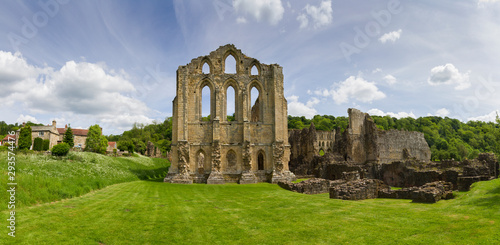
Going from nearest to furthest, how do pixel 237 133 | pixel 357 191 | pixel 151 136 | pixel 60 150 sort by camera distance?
pixel 357 191
pixel 60 150
pixel 237 133
pixel 151 136

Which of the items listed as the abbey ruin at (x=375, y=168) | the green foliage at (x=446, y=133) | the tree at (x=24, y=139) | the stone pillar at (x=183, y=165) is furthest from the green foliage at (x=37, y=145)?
the green foliage at (x=446, y=133)

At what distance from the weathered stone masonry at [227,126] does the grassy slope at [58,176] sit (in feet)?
18.8

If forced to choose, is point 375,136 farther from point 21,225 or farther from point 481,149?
point 481,149

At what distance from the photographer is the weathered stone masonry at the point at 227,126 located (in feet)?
88.4

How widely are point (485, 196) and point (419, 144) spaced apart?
6138 centimetres

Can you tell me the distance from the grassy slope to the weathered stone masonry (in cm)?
573

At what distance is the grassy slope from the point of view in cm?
1122

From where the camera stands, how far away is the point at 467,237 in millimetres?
6750

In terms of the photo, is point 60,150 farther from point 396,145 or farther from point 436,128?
point 436,128

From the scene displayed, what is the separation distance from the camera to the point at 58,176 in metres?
19.1

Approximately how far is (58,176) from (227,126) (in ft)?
46.4

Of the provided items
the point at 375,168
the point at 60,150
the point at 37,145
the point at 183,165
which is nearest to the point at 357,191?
the point at 183,165

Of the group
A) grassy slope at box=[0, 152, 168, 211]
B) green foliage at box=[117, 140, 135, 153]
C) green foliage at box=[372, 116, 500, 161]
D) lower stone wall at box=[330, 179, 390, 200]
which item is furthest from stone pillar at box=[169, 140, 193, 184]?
green foliage at box=[372, 116, 500, 161]

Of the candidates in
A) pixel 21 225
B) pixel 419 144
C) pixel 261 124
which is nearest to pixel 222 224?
pixel 21 225
